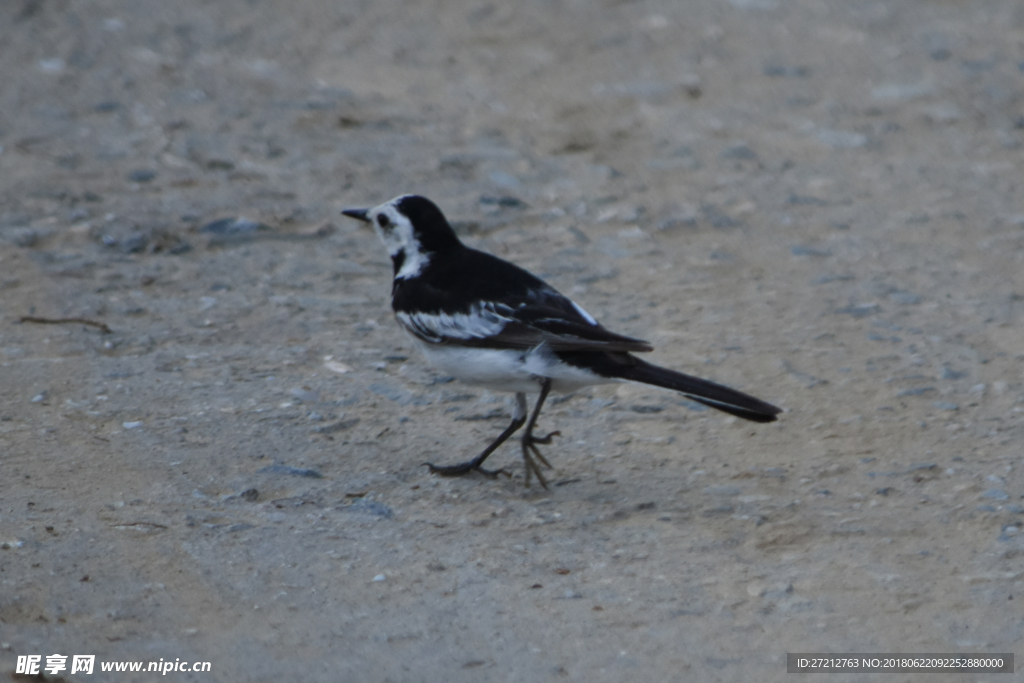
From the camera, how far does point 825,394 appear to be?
568 cm

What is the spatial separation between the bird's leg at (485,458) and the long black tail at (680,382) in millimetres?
498

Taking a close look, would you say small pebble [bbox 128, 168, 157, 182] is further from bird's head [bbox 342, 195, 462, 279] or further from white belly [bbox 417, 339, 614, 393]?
white belly [bbox 417, 339, 614, 393]

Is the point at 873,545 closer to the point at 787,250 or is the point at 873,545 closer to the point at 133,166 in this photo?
the point at 787,250

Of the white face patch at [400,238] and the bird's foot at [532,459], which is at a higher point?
the white face patch at [400,238]

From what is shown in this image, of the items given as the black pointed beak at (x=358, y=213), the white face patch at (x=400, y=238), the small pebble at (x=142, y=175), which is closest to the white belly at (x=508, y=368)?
the white face patch at (x=400, y=238)

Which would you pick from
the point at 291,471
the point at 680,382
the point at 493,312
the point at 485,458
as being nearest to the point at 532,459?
the point at 485,458

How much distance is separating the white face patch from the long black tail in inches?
46.0

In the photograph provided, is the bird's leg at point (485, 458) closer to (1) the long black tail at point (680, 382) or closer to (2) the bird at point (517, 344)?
(2) the bird at point (517, 344)

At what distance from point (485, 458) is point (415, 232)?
3.90 ft

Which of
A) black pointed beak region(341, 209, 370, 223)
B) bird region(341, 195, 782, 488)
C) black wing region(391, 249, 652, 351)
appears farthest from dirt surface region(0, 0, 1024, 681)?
black pointed beak region(341, 209, 370, 223)

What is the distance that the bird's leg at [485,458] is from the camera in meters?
4.96

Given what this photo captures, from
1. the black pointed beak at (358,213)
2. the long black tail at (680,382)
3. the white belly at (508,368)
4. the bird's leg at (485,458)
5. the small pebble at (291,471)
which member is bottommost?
the small pebble at (291,471)

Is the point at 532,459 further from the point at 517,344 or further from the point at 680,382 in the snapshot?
the point at 680,382

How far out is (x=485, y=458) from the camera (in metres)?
5.05
